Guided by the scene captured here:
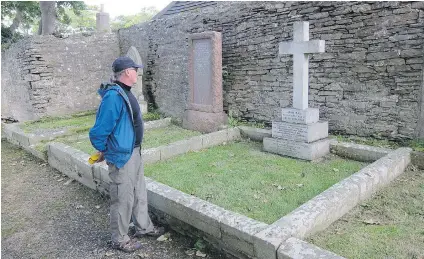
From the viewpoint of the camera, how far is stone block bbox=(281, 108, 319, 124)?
521 cm

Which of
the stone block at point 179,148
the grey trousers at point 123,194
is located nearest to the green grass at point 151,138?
the stone block at point 179,148

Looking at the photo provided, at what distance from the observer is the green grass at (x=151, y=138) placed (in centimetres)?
635

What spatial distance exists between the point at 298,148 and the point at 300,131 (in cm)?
26

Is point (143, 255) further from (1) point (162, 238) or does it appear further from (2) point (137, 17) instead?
(2) point (137, 17)

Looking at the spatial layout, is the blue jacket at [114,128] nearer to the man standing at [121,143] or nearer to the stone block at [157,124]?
the man standing at [121,143]

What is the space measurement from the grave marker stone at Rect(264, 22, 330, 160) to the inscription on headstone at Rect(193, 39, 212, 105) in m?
2.16

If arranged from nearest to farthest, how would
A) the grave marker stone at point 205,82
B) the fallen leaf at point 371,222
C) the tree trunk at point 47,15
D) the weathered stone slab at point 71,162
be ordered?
1. the fallen leaf at point 371,222
2. the weathered stone slab at point 71,162
3. the grave marker stone at point 205,82
4. the tree trunk at point 47,15

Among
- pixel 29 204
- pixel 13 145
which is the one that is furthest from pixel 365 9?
pixel 13 145

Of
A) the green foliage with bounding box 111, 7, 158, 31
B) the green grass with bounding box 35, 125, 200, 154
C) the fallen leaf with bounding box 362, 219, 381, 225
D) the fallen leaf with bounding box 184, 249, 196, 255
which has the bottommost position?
the fallen leaf with bounding box 184, 249, 196, 255

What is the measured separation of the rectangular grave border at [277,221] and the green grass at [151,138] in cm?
105

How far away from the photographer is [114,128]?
10.1 ft

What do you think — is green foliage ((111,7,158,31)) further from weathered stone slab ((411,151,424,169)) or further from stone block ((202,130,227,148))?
weathered stone slab ((411,151,424,169))

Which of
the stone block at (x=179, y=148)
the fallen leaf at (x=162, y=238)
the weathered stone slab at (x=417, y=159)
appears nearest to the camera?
the fallen leaf at (x=162, y=238)

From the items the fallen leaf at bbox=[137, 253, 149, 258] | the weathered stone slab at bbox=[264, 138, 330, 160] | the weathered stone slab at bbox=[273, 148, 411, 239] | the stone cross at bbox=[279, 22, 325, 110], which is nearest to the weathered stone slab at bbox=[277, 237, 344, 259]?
the weathered stone slab at bbox=[273, 148, 411, 239]
